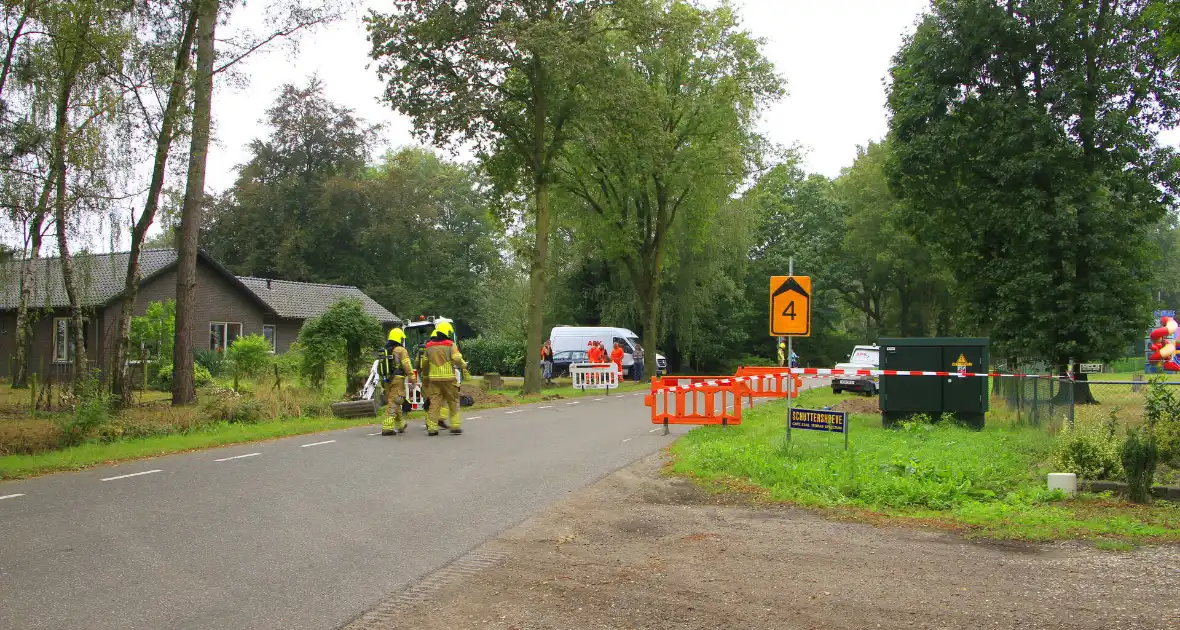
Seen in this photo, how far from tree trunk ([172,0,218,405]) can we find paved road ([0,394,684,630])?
299 inches

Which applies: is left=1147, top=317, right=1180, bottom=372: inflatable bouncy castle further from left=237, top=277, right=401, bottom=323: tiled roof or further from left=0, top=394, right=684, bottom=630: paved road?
left=237, top=277, right=401, bottom=323: tiled roof

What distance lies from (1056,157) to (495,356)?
31.4 meters

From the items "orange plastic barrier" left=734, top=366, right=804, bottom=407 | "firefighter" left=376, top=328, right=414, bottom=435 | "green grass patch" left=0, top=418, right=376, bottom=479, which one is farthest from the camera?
"orange plastic barrier" left=734, top=366, right=804, bottom=407

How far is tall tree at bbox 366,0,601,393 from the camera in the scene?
83.6ft

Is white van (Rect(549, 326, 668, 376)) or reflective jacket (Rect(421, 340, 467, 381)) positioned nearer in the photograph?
reflective jacket (Rect(421, 340, 467, 381))

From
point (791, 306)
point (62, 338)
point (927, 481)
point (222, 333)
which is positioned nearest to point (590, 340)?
point (222, 333)

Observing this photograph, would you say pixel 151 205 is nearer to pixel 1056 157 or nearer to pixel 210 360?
pixel 210 360

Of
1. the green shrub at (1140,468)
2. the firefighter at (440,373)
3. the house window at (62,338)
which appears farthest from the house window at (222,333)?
the green shrub at (1140,468)

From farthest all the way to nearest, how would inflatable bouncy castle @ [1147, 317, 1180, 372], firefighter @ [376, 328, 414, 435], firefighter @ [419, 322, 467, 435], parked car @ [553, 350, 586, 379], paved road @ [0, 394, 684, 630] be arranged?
parked car @ [553, 350, 586, 379], inflatable bouncy castle @ [1147, 317, 1180, 372], firefighter @ [376, 328, 414, 435], firefighter @ [419, 322, 467, 435], paved road @ [0, 394, 684, 630]

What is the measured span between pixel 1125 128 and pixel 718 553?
868 inches

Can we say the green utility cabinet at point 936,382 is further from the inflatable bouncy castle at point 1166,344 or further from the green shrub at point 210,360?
the green shrub at point 210,360

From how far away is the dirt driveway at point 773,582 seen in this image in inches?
213

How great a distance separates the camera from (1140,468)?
29.9 feet

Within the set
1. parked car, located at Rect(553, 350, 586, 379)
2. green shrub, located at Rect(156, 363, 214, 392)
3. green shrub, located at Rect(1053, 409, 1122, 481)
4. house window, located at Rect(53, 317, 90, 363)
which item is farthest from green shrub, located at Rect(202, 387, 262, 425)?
parked car, located at Rect(553, 350, 586, 379)
